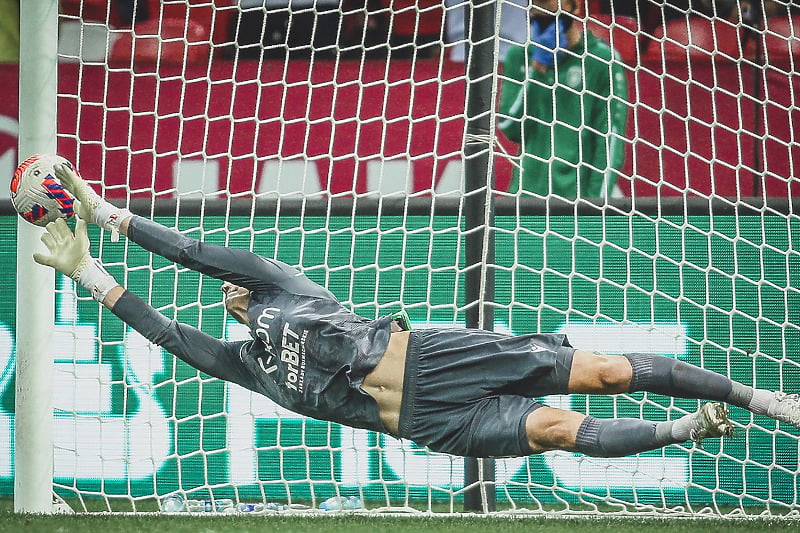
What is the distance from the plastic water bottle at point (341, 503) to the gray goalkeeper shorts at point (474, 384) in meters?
0.97

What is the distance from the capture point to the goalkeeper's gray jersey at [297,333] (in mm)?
3506

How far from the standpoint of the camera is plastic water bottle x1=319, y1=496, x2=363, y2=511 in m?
4.35

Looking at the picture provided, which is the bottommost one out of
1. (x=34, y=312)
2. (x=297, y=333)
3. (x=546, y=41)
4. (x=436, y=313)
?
(x=436, y=313)

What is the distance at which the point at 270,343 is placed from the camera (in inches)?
141

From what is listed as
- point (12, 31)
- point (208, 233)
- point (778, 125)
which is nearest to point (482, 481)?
point (208, 233)

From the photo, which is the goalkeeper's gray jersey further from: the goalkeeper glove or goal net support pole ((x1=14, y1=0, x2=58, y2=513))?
the goalkeeper glove

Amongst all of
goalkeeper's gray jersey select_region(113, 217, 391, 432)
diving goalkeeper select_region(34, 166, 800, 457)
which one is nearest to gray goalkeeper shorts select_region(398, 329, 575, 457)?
diving goalkeeper select_region(34, 166, 800, 457)

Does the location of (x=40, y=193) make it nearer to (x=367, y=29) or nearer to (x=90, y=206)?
(x=90, y=206)

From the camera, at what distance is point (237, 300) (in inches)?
149

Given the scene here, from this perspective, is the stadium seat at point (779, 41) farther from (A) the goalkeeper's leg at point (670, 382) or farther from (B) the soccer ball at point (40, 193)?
(B) the soccer ball at point (40, 193)

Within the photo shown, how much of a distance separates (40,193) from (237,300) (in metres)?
0.78

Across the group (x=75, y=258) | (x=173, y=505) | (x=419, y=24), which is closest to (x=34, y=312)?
(x=75, y=258)

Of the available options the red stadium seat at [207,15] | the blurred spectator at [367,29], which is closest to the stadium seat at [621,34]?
the blurred spectator at [367,29]

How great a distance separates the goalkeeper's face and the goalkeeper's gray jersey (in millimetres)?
117
